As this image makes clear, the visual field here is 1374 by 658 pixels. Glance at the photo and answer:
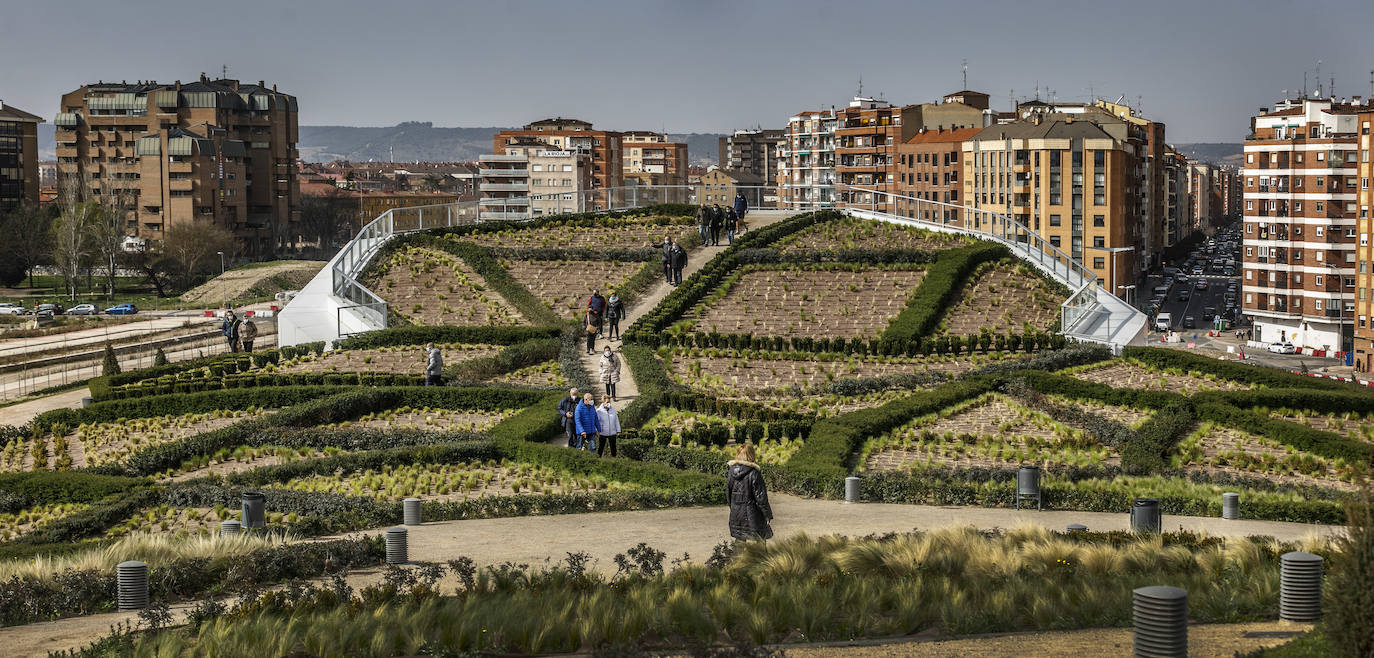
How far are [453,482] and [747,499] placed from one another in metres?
9.00

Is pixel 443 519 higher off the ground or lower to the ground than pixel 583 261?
lower

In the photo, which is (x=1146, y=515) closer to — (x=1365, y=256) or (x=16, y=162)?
(x=1365, y=256)

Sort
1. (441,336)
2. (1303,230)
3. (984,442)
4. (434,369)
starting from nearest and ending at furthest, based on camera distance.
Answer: (984,442)
(434,369)
(441,336)
(1303,230)

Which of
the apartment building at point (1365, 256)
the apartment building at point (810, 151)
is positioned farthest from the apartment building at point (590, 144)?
the apartment building at point (1365, 256)

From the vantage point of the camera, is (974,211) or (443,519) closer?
(443,519)

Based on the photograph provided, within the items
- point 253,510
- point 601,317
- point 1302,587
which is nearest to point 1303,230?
point 601,317

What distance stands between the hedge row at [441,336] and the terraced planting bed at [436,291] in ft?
8.04

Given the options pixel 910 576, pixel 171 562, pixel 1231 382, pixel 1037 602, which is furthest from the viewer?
pixel 1231 382

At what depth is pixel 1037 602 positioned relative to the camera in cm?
1241

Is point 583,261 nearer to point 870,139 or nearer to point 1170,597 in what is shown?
point 1170,597

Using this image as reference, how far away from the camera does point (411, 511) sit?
760 inches

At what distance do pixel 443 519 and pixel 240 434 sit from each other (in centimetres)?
930

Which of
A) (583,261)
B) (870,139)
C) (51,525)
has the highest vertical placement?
(870,139)

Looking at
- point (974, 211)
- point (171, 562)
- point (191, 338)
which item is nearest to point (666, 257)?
point (974, 211)
